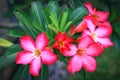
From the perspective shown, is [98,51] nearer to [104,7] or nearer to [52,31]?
[52,31]

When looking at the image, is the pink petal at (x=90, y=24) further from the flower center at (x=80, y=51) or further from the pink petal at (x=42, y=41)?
the pink petal at (x=42, y=41)

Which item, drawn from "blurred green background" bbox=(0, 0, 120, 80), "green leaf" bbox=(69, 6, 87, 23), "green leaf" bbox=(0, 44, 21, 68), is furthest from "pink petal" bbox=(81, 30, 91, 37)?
"blurred green background" bbox=(0, 0, 120, 80)

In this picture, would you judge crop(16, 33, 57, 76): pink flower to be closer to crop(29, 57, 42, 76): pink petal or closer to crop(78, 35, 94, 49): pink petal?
crop(29, 57, 42, 76): pink petal

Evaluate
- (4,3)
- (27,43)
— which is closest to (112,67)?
(4,3)

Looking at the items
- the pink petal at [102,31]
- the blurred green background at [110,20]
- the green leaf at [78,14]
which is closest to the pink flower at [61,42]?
the pink petal at [102,31]

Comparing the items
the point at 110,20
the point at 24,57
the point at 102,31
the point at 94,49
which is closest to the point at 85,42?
the point at 94,49
